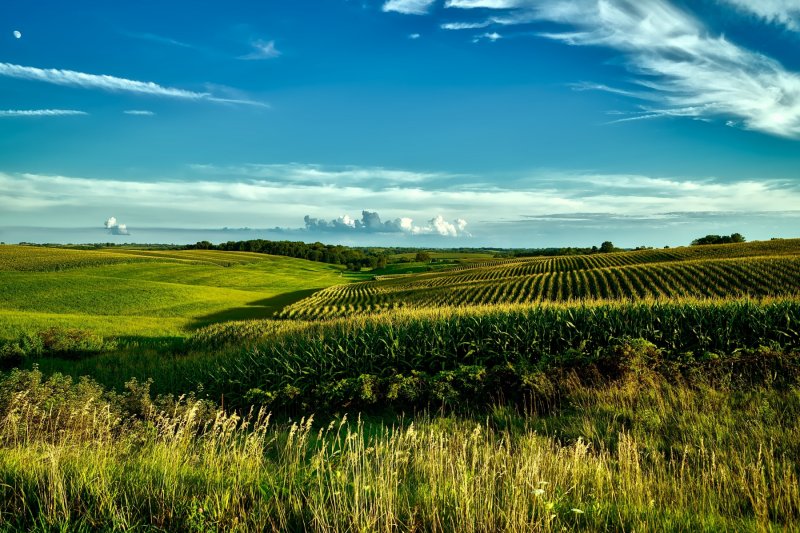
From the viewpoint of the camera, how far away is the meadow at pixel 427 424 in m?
4.70

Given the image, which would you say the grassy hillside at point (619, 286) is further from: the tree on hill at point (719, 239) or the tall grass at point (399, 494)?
the tree on hill at point (719, 239)

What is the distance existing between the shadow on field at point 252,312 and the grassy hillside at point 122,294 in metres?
0.09

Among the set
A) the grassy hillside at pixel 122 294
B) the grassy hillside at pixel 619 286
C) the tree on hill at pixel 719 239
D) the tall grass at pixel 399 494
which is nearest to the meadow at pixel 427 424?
the tall grass at pixel 399 494

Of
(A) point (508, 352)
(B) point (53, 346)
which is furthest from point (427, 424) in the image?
(B) point (53, 346)

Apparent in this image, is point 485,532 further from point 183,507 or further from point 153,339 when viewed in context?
point 153,339

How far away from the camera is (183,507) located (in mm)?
4734

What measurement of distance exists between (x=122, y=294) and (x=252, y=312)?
48.3 feet

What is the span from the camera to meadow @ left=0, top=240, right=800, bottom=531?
15.4 ft

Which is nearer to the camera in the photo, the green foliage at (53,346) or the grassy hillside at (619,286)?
the green foliage at (53,346)

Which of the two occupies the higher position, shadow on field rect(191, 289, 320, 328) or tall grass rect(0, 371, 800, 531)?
tall grass rect(0, 371, 800, 531)

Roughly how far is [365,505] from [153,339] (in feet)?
94.1

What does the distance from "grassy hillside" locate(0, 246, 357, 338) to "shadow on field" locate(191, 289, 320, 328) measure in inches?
3.7

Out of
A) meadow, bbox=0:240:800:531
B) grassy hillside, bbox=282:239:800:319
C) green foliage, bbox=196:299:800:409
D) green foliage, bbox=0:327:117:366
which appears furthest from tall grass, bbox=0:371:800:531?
grassy hillside, bbox=282:239:800:319

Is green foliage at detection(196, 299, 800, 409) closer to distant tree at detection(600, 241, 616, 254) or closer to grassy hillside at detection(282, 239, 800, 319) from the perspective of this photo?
grassy hillside at detection(282, 239, 800, 319)
